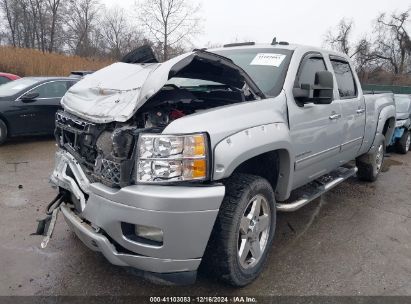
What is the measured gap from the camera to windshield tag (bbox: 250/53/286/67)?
A: 3583 millimetres

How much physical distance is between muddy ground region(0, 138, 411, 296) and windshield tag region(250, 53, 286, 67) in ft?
5.88

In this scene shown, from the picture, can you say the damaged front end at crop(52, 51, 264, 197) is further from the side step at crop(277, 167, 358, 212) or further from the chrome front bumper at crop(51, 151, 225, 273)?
the side step at crop(277, 167, 358, 212)

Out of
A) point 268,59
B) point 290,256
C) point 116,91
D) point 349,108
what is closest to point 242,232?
point 290,256

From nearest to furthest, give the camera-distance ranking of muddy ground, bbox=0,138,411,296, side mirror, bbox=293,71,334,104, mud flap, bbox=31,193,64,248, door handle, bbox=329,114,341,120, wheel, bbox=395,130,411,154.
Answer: mud flap, bbox=31,193,64,248 < muddy ground, bbox=0,138,411,296 < side mirror, bbox=293,71,334,104 < door handle, bbox=329,114,341,120 < wheel, bbox=395,130,411,154

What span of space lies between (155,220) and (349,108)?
311 cm

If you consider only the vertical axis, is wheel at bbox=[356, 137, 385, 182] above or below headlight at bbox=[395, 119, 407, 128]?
below

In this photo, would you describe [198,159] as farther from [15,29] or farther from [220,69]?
[15,29]

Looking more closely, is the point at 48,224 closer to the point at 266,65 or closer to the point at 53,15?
the point at 266,65

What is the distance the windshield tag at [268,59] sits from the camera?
141 inches

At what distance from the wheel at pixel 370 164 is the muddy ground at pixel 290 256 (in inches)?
26.5

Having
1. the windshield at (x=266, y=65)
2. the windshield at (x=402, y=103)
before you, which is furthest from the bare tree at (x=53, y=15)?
the windshield at (x=266, y=65)

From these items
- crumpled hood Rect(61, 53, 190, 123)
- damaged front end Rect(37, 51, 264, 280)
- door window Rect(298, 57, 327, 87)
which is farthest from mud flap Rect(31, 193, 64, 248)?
door window Rect(298, 57, 327, 87)

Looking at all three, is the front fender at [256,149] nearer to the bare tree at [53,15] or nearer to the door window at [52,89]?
the door window at [52,89]

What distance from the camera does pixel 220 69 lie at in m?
3.05
